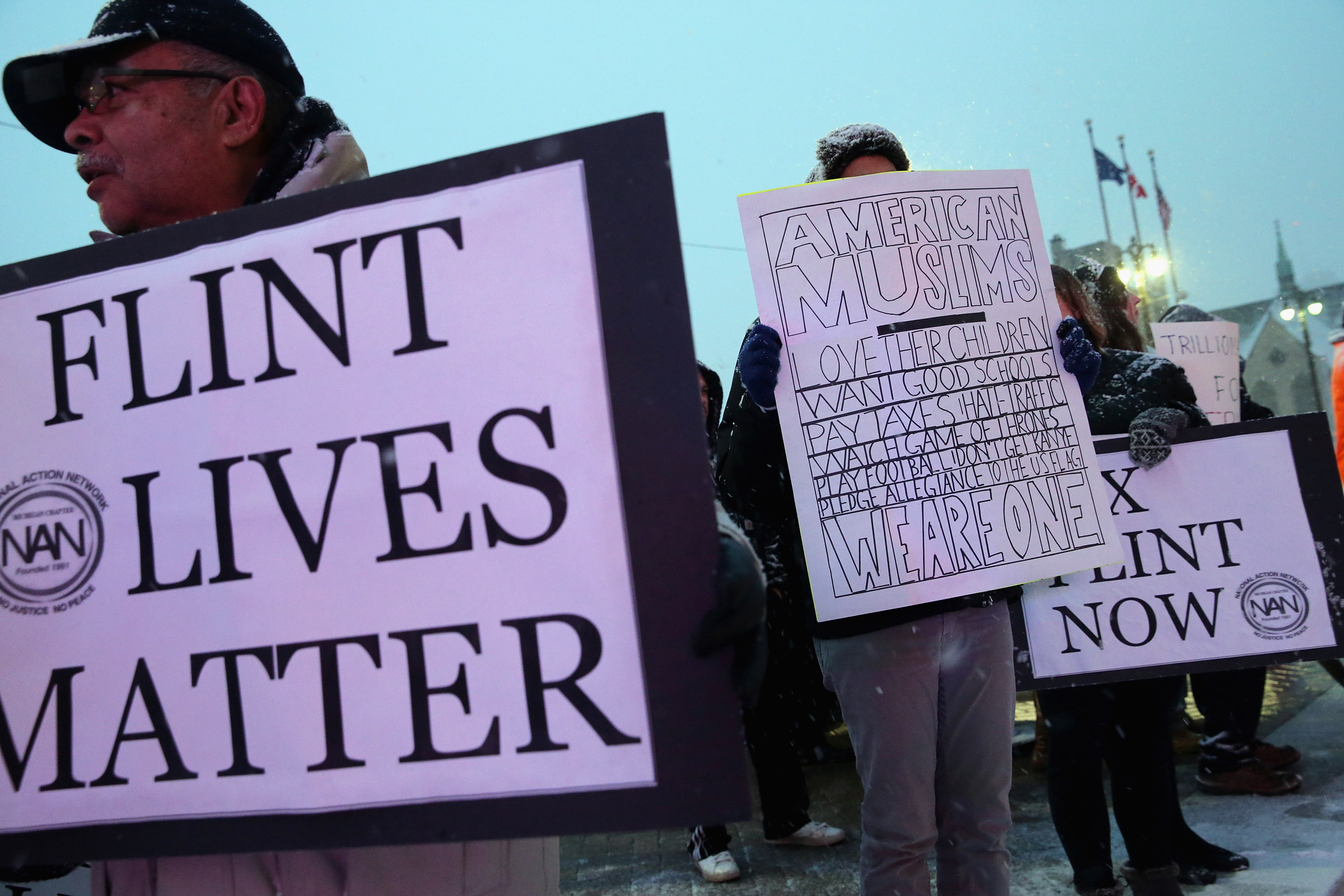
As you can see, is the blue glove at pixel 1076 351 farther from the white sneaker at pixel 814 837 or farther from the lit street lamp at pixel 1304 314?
the lit street lamp at pixel 1304 314

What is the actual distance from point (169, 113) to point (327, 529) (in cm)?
74

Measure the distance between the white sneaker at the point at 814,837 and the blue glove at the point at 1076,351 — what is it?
2678 millimetres

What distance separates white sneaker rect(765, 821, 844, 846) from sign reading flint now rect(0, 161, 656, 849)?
3.37 m

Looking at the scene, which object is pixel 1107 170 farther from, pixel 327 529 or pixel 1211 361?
pixel 327 529

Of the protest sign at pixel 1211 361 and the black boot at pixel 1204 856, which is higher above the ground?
the protest sign at pixel 1211 361

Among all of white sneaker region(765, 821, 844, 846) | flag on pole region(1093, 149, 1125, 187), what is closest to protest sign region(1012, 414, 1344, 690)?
white sneaker region(765, 821, 844, 846)

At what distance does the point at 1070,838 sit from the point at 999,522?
1.57 metres

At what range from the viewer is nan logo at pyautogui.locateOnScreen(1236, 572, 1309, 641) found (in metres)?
2.78

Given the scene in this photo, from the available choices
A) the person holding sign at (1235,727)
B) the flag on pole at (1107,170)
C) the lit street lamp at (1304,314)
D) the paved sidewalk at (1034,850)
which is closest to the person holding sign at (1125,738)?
the paved sidewalk at (1034,850)

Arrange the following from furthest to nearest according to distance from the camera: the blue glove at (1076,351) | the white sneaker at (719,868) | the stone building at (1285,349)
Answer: the stone building at (1285,349) < the white sneaker at (719,868) < the blue glove at (1076,351)

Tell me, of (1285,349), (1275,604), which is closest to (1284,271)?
(1285,349)

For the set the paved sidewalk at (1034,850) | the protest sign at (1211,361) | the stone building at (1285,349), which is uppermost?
the stone building at (1285,349)

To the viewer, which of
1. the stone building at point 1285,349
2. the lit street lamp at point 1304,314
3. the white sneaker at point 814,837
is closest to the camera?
the white sneaker at point 814,837

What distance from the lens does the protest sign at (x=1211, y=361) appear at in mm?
4188
